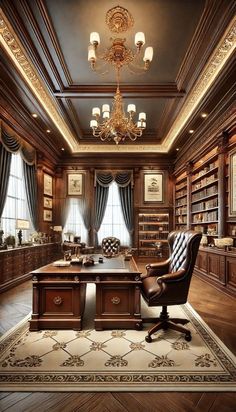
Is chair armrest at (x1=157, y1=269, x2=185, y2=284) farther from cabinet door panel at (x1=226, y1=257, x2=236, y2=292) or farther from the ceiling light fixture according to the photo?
the ceiling light fixture

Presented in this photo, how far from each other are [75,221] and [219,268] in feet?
16.9

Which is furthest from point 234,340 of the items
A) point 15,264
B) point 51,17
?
point 51,17

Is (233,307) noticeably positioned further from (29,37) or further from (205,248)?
(29,37)

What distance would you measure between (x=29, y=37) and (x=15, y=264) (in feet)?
13.0

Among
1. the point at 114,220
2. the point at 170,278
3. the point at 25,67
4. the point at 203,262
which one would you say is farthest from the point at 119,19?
the point at 114,220

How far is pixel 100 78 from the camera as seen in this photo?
4762mm

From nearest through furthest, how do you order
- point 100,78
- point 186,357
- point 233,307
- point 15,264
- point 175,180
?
1. point 186,357
2. point 233,307
3. point 100,78
4. point 15,264
5. point 175,180

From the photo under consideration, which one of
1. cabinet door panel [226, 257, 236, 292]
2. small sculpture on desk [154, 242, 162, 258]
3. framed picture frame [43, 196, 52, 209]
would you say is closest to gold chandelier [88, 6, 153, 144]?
cabinet door panel [226, 257, 236, 292]

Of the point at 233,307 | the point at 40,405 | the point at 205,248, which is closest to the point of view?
the point at 40,405

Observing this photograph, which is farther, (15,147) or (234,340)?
(15,147)

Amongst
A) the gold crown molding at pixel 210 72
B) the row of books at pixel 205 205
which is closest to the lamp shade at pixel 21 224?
the row of books at pixel 205 205

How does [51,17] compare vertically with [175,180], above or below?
above

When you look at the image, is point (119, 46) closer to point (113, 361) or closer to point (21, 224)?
point (21, 224)

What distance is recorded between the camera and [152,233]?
8.71m
